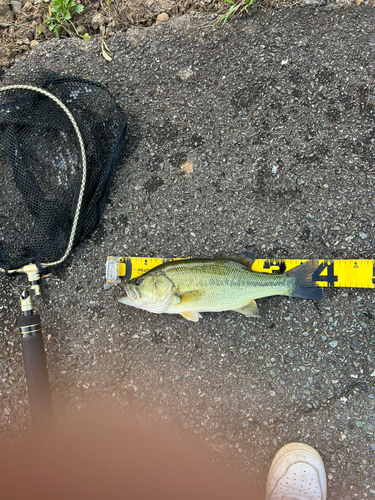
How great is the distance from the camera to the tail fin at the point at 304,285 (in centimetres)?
284

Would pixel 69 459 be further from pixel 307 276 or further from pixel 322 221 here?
pixel 322 221

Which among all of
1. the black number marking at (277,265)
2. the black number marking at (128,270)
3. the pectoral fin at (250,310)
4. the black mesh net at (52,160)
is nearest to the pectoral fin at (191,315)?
the pectoral fin at (250,310)

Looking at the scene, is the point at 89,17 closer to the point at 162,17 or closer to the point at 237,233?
the point at 162,17

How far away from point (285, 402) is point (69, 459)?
2.30m

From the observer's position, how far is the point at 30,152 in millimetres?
Result: 3387

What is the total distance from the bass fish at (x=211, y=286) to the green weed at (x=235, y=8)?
2787 millimetres

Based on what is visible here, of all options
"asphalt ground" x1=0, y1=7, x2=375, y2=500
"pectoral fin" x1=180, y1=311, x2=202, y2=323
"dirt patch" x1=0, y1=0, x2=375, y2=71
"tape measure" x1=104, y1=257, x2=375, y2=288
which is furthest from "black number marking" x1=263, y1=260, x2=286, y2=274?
"dirt patch" x1=0, y1=0, x2=375, y2=71

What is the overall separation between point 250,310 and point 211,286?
47 cm

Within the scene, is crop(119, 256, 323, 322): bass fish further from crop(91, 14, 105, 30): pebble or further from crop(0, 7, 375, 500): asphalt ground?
crop(91, 14, 105, 30): pebble

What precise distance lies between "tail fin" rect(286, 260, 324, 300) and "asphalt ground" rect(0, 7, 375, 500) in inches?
11.1

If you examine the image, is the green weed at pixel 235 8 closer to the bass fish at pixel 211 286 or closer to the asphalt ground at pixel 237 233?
the asphalt ground at pixel 237 233

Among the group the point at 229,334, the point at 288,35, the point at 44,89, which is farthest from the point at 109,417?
the point at 288,35

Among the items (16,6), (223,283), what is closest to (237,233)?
(223,283)

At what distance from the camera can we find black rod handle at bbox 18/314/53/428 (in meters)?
2.93
